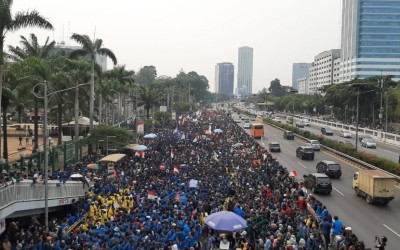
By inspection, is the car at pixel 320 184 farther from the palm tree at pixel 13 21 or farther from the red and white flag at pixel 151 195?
the palm tree at pixel 13 21

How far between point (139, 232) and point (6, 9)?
1438cm

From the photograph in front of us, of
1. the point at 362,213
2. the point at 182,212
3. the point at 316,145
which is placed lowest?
the point at 362,213

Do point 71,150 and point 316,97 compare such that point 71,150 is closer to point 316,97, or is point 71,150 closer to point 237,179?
point 237,179

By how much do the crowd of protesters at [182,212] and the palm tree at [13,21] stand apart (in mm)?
7782

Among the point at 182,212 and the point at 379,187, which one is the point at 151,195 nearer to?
the point at 182,212

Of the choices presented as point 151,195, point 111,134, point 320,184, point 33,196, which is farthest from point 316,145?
point 33,196

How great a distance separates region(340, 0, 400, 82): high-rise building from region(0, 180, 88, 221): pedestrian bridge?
147 meters

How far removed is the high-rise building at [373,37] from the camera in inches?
6117

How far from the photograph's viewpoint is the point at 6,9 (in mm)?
23906

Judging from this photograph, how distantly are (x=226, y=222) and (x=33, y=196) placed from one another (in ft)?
30.9

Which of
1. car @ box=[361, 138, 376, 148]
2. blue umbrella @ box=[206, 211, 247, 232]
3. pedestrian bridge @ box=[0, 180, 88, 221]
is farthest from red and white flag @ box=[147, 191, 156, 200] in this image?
car @ box=[361, 138, 376, 148]

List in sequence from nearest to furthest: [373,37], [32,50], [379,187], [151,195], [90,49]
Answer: [151,195] → [379,187] → [32,50] → [90,49] → [373,37]

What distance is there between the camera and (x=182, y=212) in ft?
61.1

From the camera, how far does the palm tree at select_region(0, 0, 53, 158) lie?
2397cm
